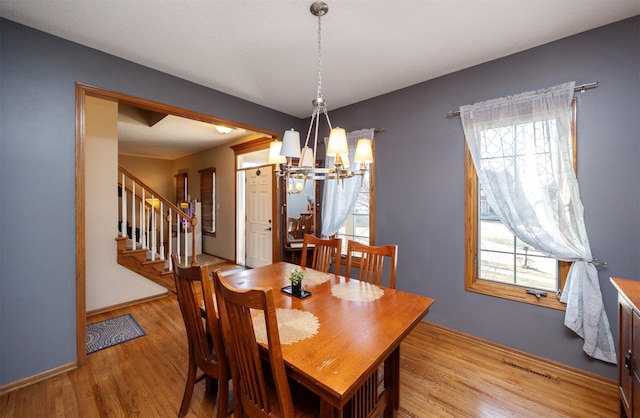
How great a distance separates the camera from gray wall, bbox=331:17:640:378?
1.89 m

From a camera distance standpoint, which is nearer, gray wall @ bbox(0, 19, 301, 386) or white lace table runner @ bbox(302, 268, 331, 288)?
gray wall @ bbox(0, 19, 301, 386)

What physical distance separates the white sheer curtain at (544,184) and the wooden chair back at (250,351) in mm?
2259

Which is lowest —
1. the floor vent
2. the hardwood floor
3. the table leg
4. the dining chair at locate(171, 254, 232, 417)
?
the hardwood floor

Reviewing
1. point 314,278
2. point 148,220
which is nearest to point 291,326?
point 314,278

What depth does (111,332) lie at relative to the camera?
274 cm

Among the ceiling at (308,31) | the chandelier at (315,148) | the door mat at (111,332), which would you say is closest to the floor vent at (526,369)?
the chandelier at (315,148)

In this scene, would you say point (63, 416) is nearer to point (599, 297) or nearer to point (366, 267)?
point (366, 267)

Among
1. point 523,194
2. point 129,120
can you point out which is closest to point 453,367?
point 523,194

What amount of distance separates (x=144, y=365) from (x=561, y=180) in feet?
12.2

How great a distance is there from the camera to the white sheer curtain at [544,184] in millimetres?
1958

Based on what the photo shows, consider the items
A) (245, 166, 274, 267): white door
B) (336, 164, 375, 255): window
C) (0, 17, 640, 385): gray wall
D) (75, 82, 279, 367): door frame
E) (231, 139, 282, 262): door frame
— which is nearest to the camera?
(0, 17, 640, 385): gray wall

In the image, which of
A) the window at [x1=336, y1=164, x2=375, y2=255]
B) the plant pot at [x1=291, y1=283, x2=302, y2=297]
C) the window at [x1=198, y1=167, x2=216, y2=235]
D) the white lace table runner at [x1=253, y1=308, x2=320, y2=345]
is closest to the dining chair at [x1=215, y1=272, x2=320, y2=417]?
the white lace table runner at [x1=253, y1=308, x2=320, y2=345]

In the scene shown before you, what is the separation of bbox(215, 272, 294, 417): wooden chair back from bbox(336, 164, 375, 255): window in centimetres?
229

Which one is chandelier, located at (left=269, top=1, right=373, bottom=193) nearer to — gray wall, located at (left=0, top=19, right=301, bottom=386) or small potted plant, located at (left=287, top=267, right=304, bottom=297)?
small potted plant, located at (left=287, top=267, right=304, bottom=297)
